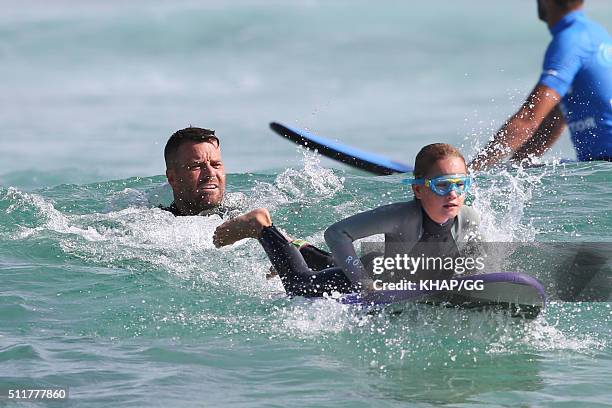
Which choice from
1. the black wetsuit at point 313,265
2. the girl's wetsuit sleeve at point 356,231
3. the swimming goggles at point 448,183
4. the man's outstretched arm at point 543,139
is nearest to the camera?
the swimming goggles at point 448,183

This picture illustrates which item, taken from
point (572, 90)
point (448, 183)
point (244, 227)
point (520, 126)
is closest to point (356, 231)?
point (448, 183)

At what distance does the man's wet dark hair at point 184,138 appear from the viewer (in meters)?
10.7

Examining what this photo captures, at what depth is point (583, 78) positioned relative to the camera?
7898 millimetres

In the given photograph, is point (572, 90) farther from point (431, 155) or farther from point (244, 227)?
point (244, 227)

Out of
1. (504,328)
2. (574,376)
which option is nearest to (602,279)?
(504,328)

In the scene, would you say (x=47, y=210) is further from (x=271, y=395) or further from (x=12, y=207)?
(x=271, y=395)

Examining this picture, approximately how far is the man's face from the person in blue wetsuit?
357cm

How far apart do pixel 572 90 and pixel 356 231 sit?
2120mm

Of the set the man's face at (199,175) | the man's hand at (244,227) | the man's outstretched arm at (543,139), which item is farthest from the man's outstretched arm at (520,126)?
the man's face at (199,175)

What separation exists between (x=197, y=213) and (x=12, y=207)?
3099 millimetres

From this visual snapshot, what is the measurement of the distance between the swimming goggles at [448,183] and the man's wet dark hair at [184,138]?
4.05 m

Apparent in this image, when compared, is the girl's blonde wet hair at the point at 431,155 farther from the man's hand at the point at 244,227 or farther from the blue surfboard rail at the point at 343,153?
the blue surfboard rail at the point at 343,153

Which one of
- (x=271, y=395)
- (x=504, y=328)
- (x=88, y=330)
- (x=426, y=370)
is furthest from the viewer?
(x=88, y=330)

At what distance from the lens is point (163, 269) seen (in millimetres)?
9391
